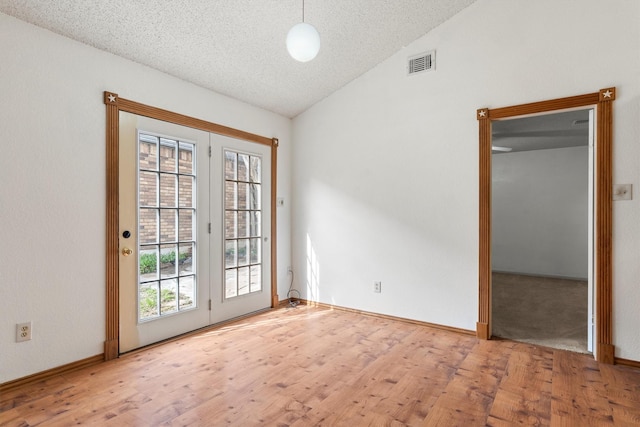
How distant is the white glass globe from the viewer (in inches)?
92.7

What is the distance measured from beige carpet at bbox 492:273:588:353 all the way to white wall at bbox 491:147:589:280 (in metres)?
0.56

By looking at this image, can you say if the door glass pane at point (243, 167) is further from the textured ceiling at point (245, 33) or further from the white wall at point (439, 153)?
the white wall at point (439, 153)

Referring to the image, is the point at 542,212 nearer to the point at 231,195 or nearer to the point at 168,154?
the point at 231,195

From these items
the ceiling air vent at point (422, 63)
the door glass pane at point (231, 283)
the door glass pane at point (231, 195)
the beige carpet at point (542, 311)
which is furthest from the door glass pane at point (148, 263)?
the beige carpet at point (542, 311)

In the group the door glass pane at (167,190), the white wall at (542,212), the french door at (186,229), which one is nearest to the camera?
the french door at (186,229)

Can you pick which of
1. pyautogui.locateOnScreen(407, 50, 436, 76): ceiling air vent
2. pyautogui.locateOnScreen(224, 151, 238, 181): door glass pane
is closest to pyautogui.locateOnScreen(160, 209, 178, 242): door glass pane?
pyautogui.locateOnScreen(224, 151, 238, 181): door glass pane

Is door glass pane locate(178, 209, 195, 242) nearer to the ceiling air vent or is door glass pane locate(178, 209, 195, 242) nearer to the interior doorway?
the ceiling air vent

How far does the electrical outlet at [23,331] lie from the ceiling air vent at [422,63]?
13.7 ft

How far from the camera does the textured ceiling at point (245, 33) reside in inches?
104

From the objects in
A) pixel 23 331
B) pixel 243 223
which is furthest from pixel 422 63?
pixel 23 331

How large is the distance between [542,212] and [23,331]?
812 cm

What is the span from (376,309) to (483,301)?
122cm

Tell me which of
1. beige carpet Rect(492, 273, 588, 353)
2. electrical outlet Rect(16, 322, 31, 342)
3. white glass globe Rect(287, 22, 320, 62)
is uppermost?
white glass globe Rect(287, 22, 320, 62)

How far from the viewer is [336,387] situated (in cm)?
250
